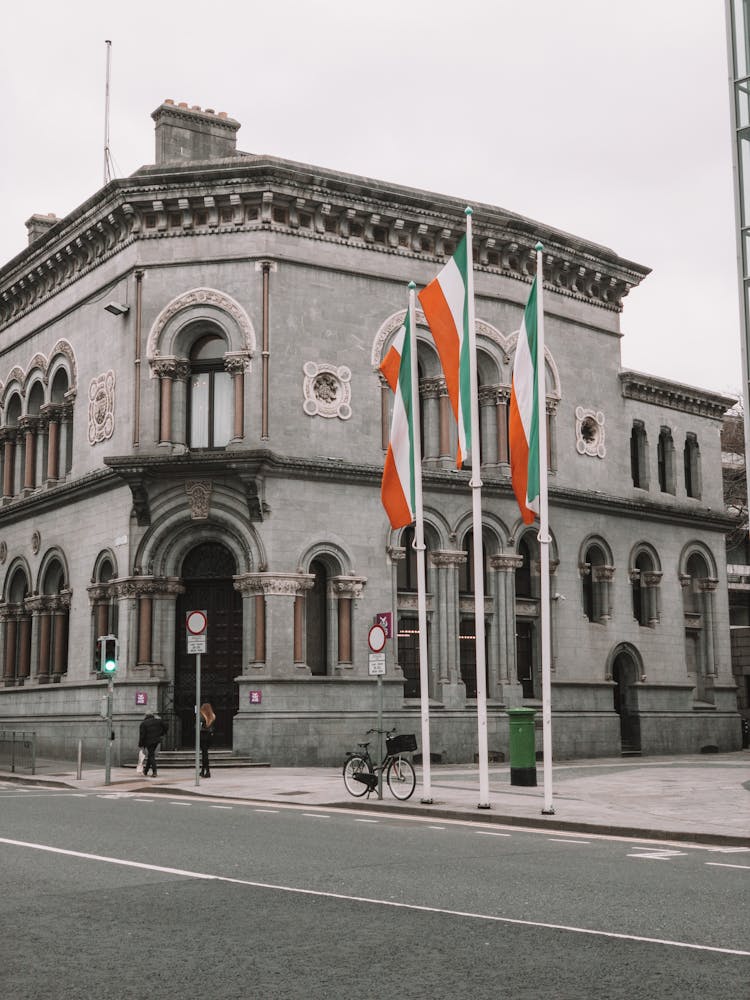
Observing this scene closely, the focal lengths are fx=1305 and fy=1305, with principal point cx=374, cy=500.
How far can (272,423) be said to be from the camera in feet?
109

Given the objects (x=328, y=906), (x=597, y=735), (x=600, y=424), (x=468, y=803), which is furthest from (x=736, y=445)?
(x=328, y=906)

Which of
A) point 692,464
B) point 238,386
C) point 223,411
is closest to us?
point 238,386

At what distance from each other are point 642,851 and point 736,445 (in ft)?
162

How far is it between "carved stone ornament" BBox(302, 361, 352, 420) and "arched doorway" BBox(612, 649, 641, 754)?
39.0 feet

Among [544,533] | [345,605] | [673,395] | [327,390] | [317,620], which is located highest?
[673,395]

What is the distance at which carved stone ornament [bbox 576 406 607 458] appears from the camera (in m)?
39.3

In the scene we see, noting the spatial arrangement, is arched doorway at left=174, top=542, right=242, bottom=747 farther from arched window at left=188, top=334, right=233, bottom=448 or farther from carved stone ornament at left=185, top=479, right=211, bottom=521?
arched window at left=188, top=334, right=233, bottom=448

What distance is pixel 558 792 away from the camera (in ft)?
77.0

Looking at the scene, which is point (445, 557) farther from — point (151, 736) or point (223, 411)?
point (151, 736)

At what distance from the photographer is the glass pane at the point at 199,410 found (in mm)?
34156

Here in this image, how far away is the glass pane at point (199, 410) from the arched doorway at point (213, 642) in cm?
277

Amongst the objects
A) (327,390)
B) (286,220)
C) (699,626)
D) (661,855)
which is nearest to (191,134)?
(286,220)

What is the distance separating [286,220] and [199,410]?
5478 millimetres

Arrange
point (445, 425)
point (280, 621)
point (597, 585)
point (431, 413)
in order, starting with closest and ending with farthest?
point (280, 621), point (445, 425), point (431, 413), point (597, 585)
